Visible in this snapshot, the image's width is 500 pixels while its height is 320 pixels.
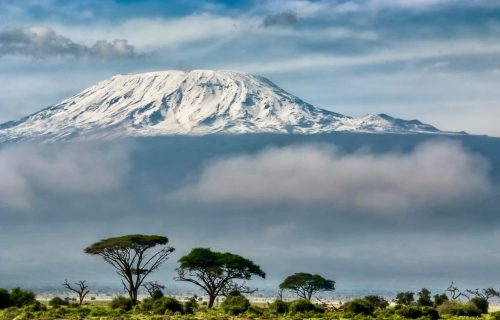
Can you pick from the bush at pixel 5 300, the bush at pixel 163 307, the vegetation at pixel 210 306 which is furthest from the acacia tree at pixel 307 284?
the bush at pixel 163 307

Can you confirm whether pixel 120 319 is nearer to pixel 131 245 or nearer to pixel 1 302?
pixel 1 302

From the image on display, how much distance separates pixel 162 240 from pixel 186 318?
4501 cm

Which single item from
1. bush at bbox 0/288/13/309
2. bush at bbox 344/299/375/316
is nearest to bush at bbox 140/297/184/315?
bush at bbox 344/299/375/316

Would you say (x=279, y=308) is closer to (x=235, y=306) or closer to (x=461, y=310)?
(x=235, y=306)

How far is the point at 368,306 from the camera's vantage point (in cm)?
8106

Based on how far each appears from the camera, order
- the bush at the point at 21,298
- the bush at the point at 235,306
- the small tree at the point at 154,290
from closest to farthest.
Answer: the bush at the point at 235,306 → the bush at the point at 21,298 → the small tree at the point at 154,290

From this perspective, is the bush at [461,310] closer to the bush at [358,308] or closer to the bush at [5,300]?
the bush at [358,308]

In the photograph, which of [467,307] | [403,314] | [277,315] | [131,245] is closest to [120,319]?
[277,315]

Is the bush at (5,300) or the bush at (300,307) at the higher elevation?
the bush at (5,300)

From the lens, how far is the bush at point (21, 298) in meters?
94.6

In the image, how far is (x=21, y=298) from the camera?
3780 inches

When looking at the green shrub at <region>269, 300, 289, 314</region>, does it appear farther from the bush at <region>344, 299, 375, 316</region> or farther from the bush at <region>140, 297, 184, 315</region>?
the bush at <region>140, 297, 184, 315</region>

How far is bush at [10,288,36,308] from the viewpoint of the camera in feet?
310

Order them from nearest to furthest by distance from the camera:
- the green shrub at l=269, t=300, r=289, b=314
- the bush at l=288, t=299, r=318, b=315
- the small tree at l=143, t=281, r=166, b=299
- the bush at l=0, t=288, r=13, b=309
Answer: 1. the green shrub at l=269, t=300, r=289, b=314
2. the bush at l=288, t=299, r=318, b=315
3. the bush at l=0, t=288, r=13, b=309
4. the small tree at l=143, t=281, r=166, b=299
